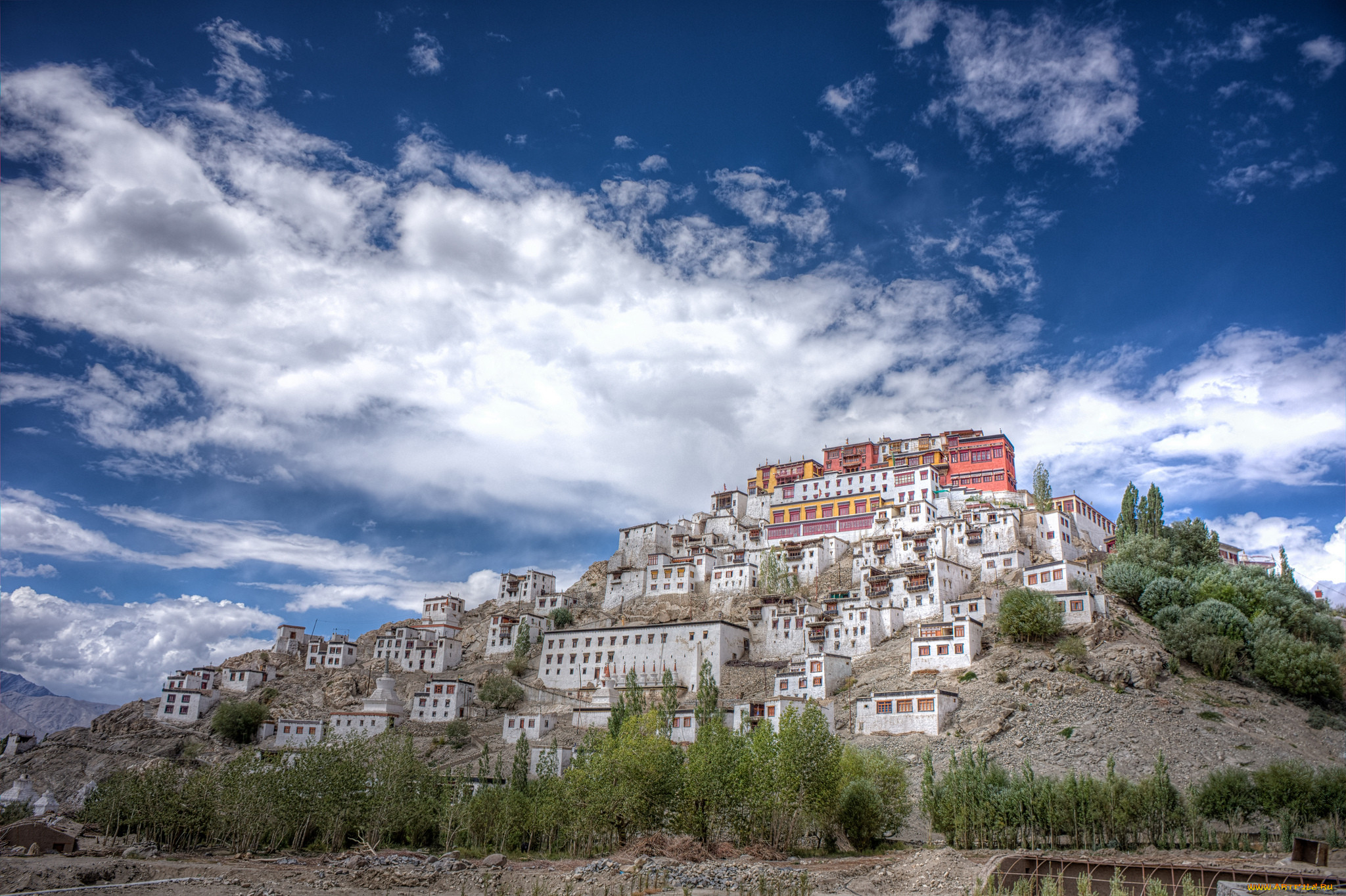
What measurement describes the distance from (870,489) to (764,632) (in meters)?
23.8

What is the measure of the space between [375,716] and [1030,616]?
51.5 metres

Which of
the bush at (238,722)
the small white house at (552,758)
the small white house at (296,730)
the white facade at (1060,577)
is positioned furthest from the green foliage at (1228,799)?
the bush at (238,722)

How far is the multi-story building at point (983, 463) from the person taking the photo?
86562 mm

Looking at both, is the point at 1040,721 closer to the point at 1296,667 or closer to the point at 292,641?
the point at 1296,667

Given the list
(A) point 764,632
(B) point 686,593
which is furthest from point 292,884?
(B) point 686,593

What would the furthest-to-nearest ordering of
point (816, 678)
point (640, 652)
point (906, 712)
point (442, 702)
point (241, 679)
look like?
point (241, 679) < point (640, 652) < point (442, 702) < point (816, 678) < point (906, 712)

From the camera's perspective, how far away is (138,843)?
39.9 meters

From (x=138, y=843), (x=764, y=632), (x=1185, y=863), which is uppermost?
(x=764, y=632)

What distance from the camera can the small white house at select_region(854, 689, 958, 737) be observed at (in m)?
51.0

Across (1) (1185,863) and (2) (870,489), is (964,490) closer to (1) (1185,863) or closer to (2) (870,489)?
(2) (870,489)

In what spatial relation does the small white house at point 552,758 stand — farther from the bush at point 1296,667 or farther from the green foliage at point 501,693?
the bush at point 1296,667

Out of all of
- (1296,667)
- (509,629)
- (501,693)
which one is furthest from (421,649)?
(1296,667)

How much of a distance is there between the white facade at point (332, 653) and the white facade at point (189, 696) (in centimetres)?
906

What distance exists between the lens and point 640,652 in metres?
71.8
